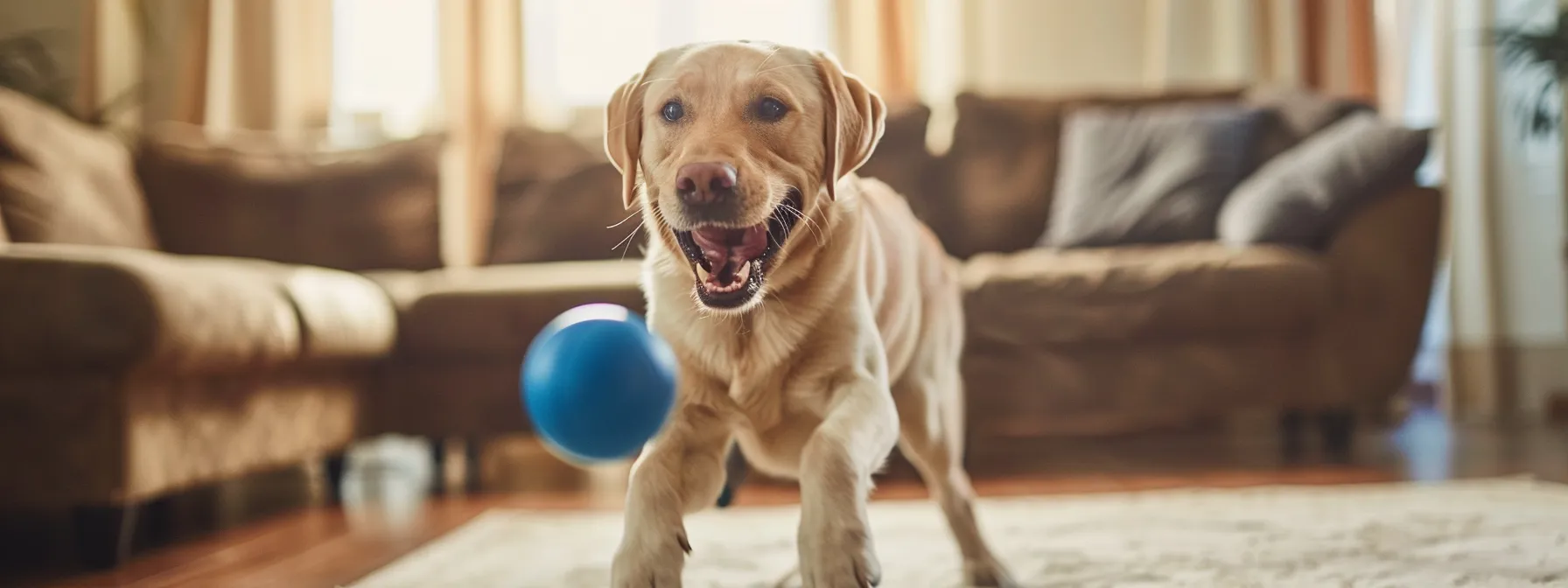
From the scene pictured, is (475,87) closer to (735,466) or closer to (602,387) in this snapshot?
(735,466)

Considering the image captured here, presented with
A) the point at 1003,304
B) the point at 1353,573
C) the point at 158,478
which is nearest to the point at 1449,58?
the point at 1003,304

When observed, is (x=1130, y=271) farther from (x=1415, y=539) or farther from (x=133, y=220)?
(x=133, y=220)

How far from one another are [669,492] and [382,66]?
458cm

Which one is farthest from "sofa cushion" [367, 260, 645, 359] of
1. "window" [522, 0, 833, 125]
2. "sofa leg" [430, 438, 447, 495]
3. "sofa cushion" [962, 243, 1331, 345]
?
"window" [522, 0, 833, 125]

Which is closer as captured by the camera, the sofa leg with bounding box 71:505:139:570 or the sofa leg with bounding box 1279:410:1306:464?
the sofa leg with bounding box 71:505:139:570

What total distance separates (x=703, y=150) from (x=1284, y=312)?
7.75 ft

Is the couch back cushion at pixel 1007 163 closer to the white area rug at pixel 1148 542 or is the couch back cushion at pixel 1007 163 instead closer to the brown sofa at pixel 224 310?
the brown sofa at pixel 224 310

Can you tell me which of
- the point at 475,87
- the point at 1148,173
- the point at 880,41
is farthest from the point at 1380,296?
the point at 475,87

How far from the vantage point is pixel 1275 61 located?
5.13 m

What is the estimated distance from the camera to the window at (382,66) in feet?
17.5

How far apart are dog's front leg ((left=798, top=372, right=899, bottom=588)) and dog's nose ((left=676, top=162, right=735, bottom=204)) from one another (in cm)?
29

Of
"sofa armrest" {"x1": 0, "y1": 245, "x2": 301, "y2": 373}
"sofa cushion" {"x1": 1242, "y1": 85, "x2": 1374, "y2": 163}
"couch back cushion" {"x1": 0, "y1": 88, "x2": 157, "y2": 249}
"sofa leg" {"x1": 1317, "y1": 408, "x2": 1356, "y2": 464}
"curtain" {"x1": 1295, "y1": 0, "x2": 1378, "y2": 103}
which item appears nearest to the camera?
"sofa armrest" {"x1": 0, "y1": 245, "x2": 301, "y2": 373}

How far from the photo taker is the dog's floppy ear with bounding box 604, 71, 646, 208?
142 centimetres

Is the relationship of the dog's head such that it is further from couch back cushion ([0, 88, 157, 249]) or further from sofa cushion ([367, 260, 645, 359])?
couch back cushion ([0, 88, 157, 249])
